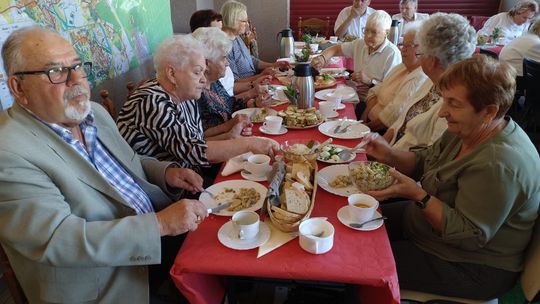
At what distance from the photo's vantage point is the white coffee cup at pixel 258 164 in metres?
1.52

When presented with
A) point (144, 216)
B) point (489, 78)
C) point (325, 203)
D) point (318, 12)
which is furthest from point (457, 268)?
point (318, 12)

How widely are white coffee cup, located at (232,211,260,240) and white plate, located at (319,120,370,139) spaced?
3.01 feet

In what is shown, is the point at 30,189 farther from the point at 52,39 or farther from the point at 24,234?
the point at 52,39

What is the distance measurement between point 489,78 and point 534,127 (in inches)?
134

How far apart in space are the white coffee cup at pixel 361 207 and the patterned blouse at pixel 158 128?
2.55 ft

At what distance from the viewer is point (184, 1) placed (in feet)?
15.6

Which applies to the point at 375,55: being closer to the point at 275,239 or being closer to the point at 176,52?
the point at 176,52

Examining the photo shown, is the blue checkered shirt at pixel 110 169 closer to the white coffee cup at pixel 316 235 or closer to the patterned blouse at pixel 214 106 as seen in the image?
the white coffee cup at pixel 316 235

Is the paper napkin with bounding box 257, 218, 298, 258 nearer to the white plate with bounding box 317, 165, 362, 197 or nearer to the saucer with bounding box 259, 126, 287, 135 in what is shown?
the white plate with bounding box 317, 165, 362, 197

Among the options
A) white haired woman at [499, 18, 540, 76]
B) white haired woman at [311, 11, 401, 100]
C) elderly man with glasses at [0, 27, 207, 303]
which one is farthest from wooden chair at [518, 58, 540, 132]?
elderly man with glasses at [0, 27, 207, 303]

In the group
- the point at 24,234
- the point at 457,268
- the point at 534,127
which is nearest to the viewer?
the point at 24,234

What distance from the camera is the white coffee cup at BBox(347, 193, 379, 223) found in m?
1.18

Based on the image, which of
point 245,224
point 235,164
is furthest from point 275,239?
point 235,164

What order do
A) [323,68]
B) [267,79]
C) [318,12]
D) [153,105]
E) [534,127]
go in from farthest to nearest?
[318,12], [534,127], [323,68], [267,79], [153,105]
